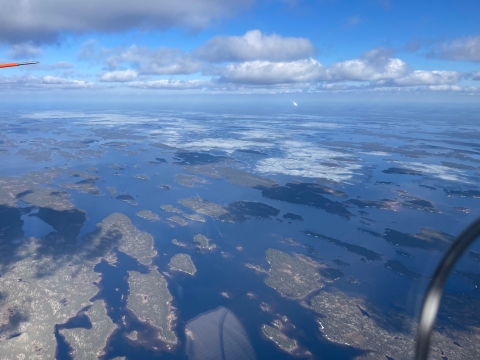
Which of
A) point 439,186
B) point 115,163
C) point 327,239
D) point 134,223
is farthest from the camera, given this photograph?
point 115,163

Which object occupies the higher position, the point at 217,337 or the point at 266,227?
the point at 266,227

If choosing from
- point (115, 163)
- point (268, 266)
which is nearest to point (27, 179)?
point (115, 163)

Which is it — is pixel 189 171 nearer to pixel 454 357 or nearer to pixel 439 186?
pixel 439 186

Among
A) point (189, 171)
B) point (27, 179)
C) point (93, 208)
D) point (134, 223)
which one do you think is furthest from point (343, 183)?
point (27, 179)

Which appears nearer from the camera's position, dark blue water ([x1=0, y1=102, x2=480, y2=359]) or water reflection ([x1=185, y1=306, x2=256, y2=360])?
water reflection ([x1=185, y1=306, x2=256, y2=360])

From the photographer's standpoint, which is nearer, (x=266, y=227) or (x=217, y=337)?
(x=217, y=337)

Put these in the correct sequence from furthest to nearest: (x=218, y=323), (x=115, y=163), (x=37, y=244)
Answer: (x=115, y=163)
(x=37, y=244)
(x=218, y=323)

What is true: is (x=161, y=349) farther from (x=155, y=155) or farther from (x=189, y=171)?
(x=155, y=155)

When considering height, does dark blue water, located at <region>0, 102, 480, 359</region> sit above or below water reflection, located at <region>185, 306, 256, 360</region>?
above

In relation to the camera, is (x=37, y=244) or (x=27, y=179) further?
(x=27, y=179)

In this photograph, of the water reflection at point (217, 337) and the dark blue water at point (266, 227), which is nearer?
the water reflection at point (217, 337)

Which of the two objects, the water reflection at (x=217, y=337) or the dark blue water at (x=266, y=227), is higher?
the dark blue water at (x=266, y=227)
